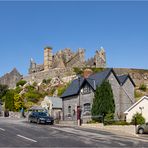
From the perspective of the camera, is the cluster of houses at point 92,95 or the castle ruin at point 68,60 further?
the castle ruin at point 68,60

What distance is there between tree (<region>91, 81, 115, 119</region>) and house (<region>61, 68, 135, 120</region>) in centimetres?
255

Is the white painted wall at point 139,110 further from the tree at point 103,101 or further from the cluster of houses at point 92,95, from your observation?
the tree at point 103,101

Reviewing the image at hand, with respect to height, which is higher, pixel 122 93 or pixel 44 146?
pixel 122 93

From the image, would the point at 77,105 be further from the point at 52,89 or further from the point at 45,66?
the point at 45,66

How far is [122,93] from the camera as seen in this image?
55.7 m

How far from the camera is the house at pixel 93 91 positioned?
54531 mm

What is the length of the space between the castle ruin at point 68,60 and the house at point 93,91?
5019 centimetres

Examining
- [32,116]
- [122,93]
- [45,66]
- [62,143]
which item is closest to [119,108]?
[122,93]

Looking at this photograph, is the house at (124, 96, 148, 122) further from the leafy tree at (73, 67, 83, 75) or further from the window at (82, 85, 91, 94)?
the leafy tree at (73, 67, 83, 75)

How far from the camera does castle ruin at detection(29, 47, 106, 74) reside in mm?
109562

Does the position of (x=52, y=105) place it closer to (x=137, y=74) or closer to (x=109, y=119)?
(x=109, y=119)

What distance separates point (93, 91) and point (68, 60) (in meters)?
64.8

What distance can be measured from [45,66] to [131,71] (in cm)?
2589

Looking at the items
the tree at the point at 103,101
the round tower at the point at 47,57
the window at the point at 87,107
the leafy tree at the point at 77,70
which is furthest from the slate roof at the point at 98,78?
the round tower at the point at 47,57
